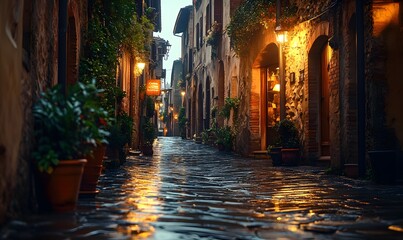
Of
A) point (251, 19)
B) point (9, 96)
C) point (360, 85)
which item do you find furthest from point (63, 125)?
point (251, 19)

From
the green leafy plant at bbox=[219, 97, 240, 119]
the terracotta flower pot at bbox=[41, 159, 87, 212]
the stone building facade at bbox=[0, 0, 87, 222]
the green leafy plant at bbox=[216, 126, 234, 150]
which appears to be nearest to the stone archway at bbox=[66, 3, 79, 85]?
the stone building facade at bbox=[0, 0, 87, 222]

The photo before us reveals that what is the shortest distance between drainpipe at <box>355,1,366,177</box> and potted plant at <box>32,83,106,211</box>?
506 centimetres

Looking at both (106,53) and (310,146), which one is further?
(310,146)

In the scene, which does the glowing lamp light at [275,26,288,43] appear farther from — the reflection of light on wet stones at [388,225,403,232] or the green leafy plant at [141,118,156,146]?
the reflection of light on wet stones at [388,225,403,232]

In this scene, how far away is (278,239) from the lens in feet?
11.0

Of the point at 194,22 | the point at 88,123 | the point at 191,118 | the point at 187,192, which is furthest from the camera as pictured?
the point at 191,118

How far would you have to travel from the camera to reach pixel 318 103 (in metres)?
10.9

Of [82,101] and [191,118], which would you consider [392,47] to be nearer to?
[82,101]

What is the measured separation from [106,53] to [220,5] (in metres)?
12.6

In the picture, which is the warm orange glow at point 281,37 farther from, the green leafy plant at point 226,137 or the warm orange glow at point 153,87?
the warm orange glow at point 153,87

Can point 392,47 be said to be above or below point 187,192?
above

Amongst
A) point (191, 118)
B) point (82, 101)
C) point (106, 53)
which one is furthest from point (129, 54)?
point (191, 118)

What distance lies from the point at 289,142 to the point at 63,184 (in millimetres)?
7801

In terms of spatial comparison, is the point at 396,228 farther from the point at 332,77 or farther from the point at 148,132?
the point at 148,132
